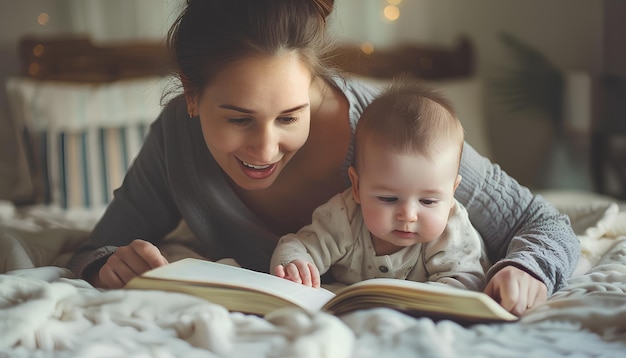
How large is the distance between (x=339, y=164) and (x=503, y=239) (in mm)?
247

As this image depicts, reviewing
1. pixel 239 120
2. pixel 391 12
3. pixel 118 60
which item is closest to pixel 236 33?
pixel 239 120

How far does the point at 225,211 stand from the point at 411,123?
35 centimetres

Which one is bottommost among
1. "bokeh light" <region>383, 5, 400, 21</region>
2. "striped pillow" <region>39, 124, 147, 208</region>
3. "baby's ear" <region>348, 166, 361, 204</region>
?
"striped pillow" <region>39, 124, 147, 208</region>

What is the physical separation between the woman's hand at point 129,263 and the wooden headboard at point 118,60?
47.6 inches

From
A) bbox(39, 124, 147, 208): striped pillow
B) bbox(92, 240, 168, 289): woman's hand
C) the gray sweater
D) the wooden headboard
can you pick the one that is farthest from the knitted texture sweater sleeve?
bbox(39, 124, 147, 208): striped pillow

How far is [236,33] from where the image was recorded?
2.80 feet

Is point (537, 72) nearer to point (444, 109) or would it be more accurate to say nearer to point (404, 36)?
point (404, 36)

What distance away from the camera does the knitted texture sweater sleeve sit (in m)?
0.91

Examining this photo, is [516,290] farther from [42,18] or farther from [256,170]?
[42,18]

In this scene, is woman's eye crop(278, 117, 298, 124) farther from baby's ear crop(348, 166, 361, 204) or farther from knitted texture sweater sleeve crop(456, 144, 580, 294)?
Answer: knitted texture sweater sleeve crop(456, 144, 580, 294)

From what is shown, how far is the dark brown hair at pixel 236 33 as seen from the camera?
85 cm

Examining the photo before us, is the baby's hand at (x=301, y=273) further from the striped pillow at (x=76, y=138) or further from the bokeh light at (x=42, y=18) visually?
the bokeh light at (x=42, y=18)

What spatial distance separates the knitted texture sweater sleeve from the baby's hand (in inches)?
9.5

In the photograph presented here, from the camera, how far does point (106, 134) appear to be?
1.96 m
